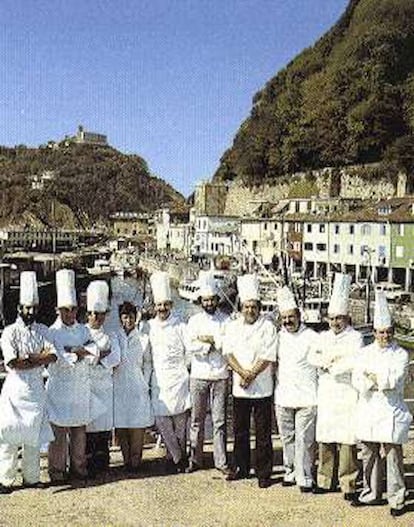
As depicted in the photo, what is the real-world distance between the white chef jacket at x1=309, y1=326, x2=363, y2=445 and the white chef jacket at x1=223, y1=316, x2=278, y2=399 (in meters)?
0.43

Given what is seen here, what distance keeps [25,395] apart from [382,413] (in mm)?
3138

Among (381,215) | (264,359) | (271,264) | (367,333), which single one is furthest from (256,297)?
(271,264)

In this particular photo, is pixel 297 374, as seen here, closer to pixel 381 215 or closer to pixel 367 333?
pixel 367 333

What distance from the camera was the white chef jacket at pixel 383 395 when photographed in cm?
678

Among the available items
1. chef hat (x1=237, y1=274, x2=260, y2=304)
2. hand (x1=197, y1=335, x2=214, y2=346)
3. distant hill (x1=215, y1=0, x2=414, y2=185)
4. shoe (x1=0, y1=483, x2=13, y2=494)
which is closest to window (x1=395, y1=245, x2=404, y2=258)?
distant hill (x1=215, y1=0, x2=414, y2=185)

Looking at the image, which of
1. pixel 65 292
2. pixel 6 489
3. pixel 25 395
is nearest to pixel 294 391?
pixel 65 292

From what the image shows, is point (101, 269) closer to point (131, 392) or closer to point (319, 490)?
point (131, 392)

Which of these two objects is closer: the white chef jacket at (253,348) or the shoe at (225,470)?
the white chef jacket at (253,348)

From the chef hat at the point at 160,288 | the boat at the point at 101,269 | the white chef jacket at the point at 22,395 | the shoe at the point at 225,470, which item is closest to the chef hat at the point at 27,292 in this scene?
the white chef jacket at the point at 22,395

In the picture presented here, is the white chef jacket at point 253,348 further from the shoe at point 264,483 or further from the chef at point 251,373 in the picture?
the shoe at point 264,483

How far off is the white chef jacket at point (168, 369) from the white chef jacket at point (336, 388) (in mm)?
1408

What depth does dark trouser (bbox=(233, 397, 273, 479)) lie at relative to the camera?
7496 millimetres

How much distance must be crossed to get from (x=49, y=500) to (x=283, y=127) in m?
79.6

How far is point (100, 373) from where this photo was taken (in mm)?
7742
